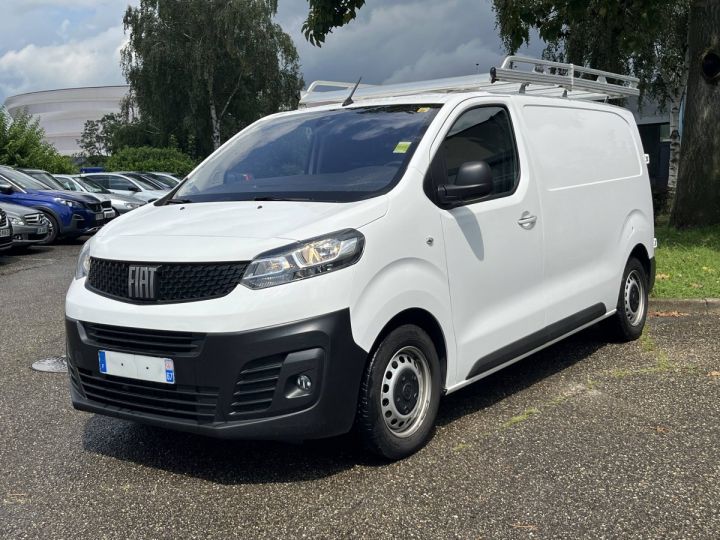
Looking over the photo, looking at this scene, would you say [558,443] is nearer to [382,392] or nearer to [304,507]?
[382,392]

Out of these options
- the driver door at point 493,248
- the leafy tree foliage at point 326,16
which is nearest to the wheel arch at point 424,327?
the driver door at point 493,248

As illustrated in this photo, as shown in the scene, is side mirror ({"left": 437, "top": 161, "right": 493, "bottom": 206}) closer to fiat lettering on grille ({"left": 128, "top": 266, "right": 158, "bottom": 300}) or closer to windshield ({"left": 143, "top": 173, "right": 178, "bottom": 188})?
fiat lettering on grille ({"left": 128, "top": 266, "right": 158, "bottom": 300})

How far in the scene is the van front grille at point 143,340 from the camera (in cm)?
354

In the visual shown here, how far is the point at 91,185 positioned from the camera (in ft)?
69.2

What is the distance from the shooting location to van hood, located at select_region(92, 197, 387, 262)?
358 cm

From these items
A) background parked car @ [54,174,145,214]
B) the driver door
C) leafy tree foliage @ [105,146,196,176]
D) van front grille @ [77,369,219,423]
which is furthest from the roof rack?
leafy tree foliage @ [105,146,196,176]

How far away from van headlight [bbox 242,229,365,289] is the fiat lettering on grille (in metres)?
0.48

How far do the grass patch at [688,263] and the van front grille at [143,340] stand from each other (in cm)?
552

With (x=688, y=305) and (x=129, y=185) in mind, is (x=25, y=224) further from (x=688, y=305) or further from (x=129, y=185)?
(x=688, y=305)

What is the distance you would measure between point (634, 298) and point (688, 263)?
3306 millimetres

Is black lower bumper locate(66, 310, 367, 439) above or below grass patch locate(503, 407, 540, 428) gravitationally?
above

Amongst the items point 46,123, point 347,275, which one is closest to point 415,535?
point 347,275

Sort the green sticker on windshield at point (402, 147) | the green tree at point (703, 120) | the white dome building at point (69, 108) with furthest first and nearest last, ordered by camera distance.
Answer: the white dome building at point (69, 108), the green tree at point (703, 120), the green sticker on windshield at point (402, 147)

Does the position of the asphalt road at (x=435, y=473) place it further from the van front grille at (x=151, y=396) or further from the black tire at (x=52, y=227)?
the black tire at (x=52, y=227)
